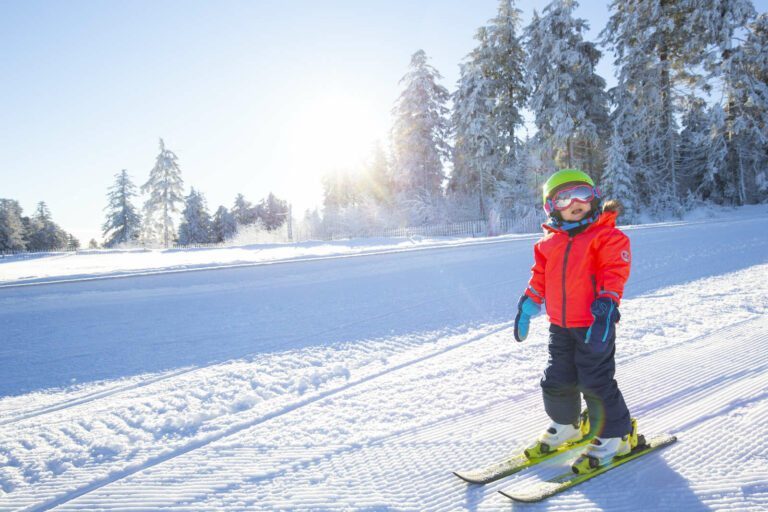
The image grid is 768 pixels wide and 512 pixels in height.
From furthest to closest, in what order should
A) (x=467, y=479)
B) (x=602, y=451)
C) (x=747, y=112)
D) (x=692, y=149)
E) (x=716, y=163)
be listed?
1. (x=692, y=149)
2. (x=716, y=163)
3. (x=747, y=112)
4. (x=602, y=451)
5. (x=467, y=479)

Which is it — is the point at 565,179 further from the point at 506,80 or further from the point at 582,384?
the point at 506,80

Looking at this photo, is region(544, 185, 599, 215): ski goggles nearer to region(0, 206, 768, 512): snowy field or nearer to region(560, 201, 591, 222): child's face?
region(560, 201, 591, 222): child's face

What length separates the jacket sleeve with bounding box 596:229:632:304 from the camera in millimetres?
1773

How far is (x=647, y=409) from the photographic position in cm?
225

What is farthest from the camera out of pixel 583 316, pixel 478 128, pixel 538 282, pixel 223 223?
pixel 223 223

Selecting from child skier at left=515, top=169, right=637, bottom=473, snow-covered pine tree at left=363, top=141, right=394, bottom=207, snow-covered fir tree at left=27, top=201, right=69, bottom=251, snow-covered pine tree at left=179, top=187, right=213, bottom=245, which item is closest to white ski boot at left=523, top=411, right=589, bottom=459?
child skier at left=515, top=169, right=637, bottom=473

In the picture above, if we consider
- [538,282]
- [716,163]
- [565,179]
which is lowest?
[538,282]

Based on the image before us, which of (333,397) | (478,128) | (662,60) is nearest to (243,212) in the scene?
(478,128)

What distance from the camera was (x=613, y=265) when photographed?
181cm

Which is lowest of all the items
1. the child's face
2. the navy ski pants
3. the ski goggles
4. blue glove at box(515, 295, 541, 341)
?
the navy ski pants

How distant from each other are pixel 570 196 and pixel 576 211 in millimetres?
87

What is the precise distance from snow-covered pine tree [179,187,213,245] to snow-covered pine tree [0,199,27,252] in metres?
14.8

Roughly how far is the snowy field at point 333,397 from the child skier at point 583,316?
0.17m

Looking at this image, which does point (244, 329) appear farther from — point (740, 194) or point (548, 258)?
point (740, 194)
